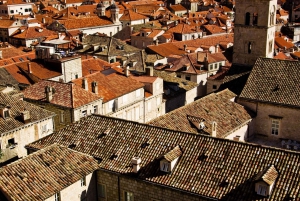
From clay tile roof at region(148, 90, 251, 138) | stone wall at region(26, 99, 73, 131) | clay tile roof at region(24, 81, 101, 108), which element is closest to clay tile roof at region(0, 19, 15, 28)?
clay tile roof at region(24, 81, 101, 108)

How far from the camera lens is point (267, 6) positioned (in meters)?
55.9

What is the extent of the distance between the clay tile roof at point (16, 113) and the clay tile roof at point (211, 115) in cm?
1235

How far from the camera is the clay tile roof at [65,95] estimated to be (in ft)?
163

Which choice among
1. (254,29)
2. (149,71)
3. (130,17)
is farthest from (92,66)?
(130,17)

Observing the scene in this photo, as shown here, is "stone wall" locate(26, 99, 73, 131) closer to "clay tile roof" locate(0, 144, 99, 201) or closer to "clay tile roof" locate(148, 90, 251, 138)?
"clay tile roof" locate(148, 90, 251, 138)

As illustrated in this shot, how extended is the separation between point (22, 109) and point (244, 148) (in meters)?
23.6

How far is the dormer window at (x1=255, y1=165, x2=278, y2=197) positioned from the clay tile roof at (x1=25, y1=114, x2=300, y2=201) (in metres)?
0.30

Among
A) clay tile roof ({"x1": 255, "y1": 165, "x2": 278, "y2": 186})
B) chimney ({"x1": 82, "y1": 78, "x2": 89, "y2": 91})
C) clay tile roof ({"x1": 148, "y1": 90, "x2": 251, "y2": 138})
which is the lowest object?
clay tile roof ({"x1": 148, "y1": 90, "x2": 251, "y2": 138})

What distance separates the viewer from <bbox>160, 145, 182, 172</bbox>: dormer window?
31.4 m

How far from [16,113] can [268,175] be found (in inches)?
1022

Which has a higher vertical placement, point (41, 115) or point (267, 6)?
point (267, 6)

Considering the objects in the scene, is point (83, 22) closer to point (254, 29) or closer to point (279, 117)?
point (254, 29)

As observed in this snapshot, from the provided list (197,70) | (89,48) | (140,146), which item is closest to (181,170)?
(140,146)

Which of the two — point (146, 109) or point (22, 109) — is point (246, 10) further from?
point (22, 109)
